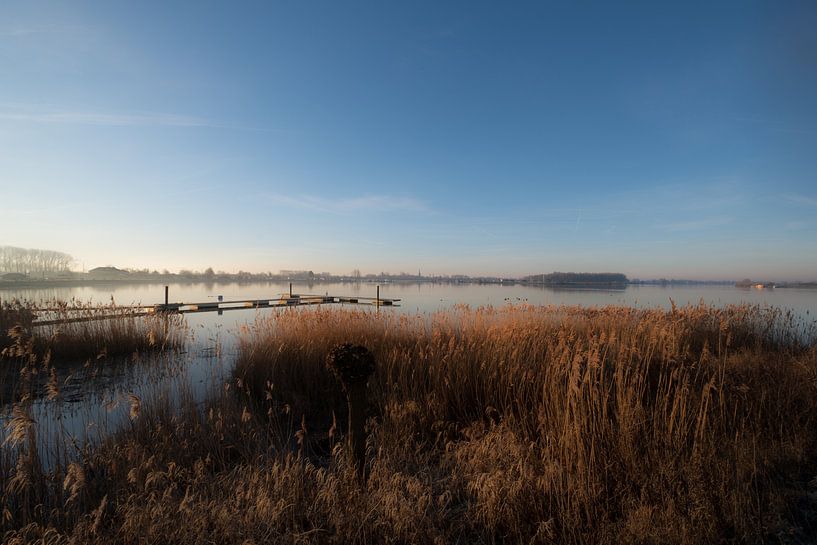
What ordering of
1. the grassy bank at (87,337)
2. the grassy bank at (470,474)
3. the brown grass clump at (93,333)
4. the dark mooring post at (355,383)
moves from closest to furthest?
the grassy bank at (470,474)
the dark mooring post at (355,383)
the grassy bank at (87,337)
the brown grass clump at (93,333)

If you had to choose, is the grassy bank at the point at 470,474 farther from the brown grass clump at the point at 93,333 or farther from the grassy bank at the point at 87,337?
the brown grass clump at the point at 93,333

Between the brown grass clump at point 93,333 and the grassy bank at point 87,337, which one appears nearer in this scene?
the grassy bank at point 87,337

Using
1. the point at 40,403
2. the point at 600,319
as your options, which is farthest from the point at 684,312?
the point at 40,403

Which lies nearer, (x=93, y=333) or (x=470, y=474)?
(x=470, y=474)

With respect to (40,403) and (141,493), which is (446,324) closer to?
(141,493)

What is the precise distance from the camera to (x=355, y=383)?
3062 millimetres

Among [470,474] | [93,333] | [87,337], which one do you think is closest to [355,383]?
[470,474]

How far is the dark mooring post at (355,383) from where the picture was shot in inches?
119

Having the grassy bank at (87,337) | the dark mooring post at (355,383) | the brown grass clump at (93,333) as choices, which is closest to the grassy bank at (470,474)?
the dark mooring post at (355,383)

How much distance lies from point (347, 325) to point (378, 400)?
333cm

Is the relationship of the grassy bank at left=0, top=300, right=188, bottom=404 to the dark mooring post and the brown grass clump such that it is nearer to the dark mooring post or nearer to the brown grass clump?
the brown grass clump

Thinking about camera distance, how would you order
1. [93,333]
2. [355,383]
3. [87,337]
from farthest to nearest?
[93,333]
[87,337]
[355,383]

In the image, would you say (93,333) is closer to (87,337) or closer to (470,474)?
(87,337)

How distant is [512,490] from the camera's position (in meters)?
2.63
